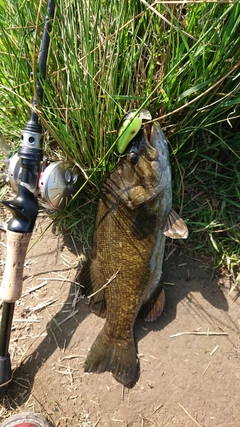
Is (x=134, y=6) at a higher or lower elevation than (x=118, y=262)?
higher

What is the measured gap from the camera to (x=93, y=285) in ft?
7.63

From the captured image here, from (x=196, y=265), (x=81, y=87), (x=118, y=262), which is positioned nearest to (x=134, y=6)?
(x=81, y=87)

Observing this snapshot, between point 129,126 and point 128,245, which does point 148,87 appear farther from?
point 128,245

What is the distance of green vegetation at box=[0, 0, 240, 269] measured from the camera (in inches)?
75.5

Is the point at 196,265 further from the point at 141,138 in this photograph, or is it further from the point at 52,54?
the point at 52,54

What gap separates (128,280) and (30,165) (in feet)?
2.89

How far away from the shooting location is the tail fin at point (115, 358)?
7.34ft

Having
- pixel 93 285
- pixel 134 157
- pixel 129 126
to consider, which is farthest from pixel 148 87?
pixel 93 285

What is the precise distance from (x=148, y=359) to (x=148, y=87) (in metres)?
1.67

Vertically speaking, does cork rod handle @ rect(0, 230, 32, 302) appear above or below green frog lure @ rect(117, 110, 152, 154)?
below

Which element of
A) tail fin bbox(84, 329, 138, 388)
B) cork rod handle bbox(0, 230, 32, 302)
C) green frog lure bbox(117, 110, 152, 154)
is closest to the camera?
green frog lure bbox(117, 110, 152, 154)

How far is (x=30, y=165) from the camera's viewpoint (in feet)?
6.43

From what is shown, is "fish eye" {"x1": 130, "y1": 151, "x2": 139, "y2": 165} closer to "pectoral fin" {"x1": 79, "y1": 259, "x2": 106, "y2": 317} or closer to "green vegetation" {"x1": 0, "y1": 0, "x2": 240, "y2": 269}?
"green vegetation" {"x1": 0, "y1": 0, "x2": 240, "y2": 269}

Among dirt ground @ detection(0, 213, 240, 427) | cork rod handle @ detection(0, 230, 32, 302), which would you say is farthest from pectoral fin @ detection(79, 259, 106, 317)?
cork rod handle @ detection(0, 230, 32, 302)
